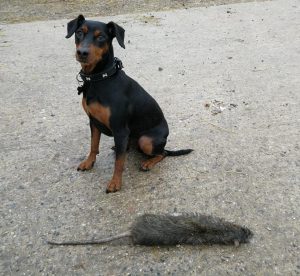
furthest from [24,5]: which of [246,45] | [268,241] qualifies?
[268,241]

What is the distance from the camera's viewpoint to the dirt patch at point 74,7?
8.34 m

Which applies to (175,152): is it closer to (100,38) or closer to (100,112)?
(100,112)

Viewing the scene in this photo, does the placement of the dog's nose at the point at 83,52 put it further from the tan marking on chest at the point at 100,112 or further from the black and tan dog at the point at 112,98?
the tan marking on chest at the point at 100,112

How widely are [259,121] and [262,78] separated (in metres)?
1.25

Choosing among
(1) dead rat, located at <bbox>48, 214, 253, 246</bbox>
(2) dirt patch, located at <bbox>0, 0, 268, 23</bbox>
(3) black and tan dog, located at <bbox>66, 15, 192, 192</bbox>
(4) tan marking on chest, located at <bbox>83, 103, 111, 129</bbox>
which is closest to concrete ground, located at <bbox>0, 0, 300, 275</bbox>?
(1) dead rat, located at <bbox>48, 214, 253, 246</bbox>

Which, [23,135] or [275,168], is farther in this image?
[23,135]

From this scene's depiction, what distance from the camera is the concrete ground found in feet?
8.73

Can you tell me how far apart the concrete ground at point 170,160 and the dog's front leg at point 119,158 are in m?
0.10

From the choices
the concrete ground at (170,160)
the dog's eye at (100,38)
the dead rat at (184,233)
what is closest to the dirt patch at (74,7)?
the concrete ground at (170,160)

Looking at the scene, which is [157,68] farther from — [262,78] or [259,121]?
[259,121]

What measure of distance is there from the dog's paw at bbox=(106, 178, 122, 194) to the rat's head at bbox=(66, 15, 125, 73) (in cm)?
96

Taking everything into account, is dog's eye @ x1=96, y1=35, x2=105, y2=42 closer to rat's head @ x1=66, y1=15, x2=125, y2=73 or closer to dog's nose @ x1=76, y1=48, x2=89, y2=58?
rat's head @ x1=66, y1=15, x2=125, y2=73

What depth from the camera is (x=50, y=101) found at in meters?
4.89

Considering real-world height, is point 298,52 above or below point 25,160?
above
